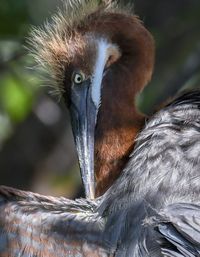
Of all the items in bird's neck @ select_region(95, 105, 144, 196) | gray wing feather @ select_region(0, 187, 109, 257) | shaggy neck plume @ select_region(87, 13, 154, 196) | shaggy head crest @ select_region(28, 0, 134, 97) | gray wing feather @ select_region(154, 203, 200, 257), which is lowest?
gray wing feather @ select_region(154, 203, 200, 257)

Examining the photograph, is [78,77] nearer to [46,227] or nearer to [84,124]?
[84,124]

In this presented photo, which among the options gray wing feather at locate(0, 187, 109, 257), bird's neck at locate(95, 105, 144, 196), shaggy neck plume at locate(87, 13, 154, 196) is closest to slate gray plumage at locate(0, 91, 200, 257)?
gray wing feather at locate(0, 187, 109, 257)

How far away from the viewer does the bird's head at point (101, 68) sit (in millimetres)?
7355

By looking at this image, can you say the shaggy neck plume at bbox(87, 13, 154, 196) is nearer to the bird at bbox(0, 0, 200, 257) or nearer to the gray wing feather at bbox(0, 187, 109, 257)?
the bird at bbox(0, 0, 200, 257)

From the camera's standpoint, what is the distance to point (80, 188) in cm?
941

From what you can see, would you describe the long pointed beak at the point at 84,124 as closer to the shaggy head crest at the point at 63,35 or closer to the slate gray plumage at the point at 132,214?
the shaggy head crest at the point at 63,35

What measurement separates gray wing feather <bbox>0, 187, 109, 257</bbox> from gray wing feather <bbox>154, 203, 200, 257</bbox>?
34cm

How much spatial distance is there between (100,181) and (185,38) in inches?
118

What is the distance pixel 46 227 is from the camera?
20.1 feet

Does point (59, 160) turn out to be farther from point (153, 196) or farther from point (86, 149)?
point (153, 196)

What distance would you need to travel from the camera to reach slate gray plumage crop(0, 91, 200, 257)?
5910 mm

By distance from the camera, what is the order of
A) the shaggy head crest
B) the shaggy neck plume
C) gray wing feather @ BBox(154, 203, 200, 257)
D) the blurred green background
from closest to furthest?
gray wing feather @ BBox(154, 203, 200, 257), the shaggy neck plume, the shaggy head crest, the blurred green background

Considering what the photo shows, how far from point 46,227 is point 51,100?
424 centimetres

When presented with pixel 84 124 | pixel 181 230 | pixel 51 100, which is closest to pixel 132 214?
pixel 181 230
